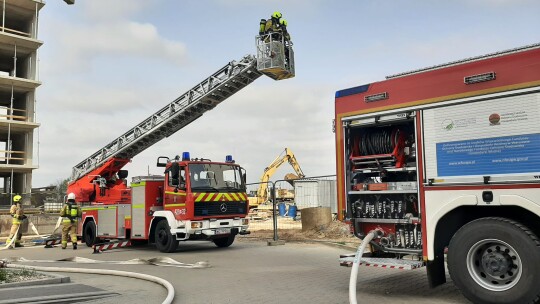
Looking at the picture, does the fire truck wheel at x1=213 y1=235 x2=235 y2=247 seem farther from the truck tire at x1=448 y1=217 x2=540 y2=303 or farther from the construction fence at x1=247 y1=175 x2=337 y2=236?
the truck tire at x1=448 y1=217 x2=540 y2=303

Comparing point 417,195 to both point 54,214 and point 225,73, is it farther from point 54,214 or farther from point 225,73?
point 54,214

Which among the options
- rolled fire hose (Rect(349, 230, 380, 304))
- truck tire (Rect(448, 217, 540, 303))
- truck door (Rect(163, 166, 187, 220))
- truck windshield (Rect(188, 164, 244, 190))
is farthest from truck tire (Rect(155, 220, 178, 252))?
truck tire (Rect(448, 217, 540, 303))

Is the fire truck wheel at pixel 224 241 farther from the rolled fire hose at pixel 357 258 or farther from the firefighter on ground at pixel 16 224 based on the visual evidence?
the rolled fire hose at pixel 357 258

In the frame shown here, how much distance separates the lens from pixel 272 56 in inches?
531

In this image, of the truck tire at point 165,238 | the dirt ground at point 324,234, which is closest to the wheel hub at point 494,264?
the truck tire at point 165,238

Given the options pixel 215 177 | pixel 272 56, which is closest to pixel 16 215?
pixel 215 177

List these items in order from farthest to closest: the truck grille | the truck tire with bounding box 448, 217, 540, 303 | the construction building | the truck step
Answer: the construction building → the truck grille → the truck step → the truck tire with bounding box 448, 217, 540, 303

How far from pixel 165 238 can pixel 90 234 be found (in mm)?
4271

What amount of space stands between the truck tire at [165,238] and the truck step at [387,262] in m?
6.45

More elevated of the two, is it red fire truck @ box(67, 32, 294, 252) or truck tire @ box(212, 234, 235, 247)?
red fire truck @ box(67, 32, 294, 252)

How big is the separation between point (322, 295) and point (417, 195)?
1.86 m

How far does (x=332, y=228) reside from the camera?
50.1 feet

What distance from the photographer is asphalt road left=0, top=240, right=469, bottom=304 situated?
611cm

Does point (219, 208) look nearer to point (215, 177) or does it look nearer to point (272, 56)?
point (215, 177)
